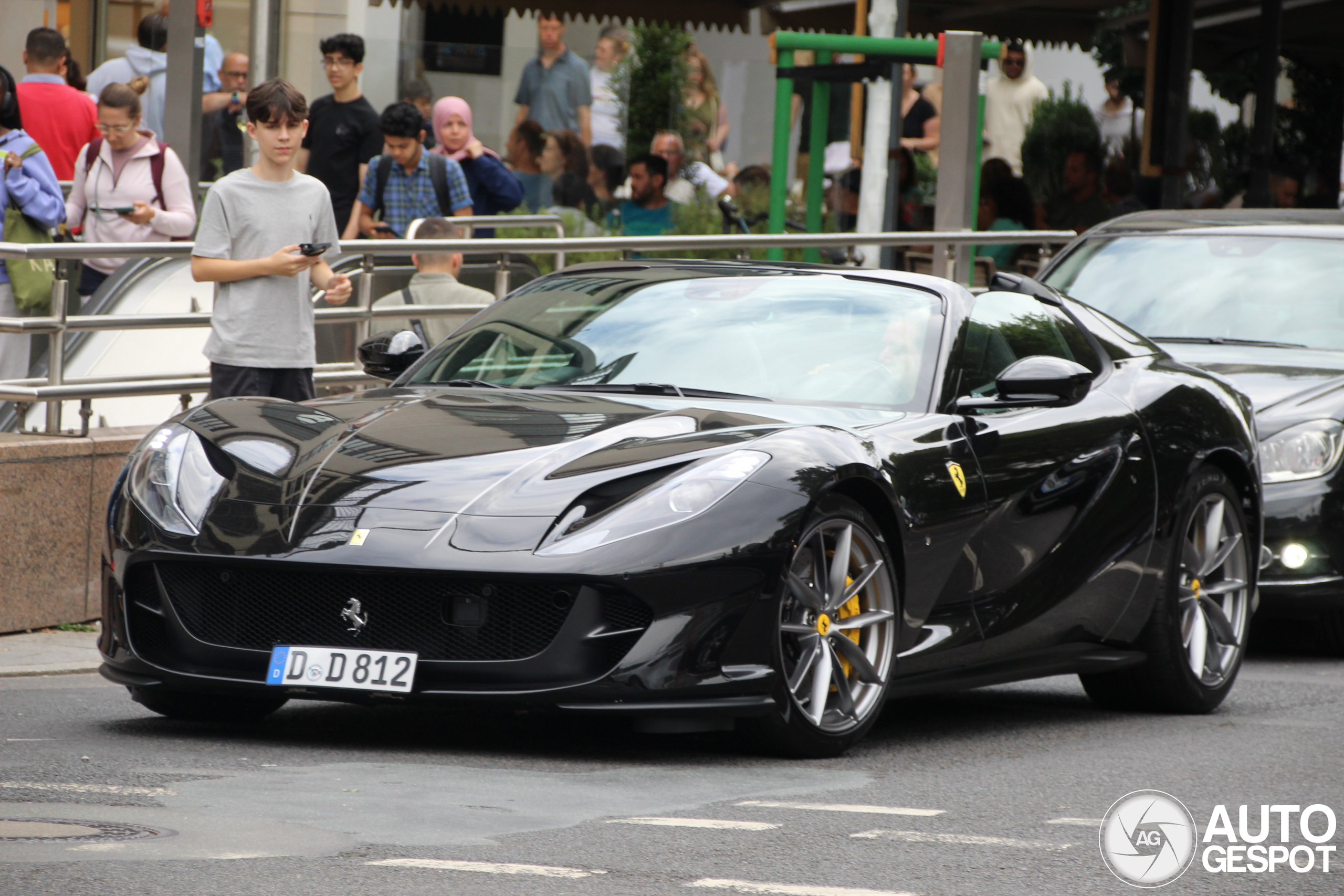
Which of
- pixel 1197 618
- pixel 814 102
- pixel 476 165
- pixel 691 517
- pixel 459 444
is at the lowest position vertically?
pixel 1197 618

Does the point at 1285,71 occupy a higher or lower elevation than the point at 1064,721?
higher

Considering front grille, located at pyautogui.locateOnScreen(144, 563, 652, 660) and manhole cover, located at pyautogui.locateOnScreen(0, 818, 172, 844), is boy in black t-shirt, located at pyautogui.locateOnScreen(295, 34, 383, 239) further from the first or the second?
manhole cover, located at pyautogui.locateOnScreen(0, 818, 172, 844)

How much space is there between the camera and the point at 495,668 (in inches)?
227

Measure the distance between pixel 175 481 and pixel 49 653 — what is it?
2333mm

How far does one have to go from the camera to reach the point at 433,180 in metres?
13.2

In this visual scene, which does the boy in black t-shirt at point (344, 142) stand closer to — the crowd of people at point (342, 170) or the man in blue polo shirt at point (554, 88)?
the crowd of people at point (342, 170)

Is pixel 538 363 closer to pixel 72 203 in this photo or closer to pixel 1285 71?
pixel 72 203

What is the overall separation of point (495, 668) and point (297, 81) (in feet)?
43.2

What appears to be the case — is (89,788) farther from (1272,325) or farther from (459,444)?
(1272,325)

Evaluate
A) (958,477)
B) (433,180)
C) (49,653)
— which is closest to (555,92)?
(433,180)

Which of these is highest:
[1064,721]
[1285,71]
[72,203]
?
[1285,71]

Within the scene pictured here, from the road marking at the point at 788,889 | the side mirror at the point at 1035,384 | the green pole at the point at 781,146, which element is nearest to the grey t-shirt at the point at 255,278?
the side mirror at the point at 1035,384

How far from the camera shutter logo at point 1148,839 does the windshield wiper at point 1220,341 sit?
4608mm

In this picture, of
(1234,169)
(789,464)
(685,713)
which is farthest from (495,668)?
(1234,169)
